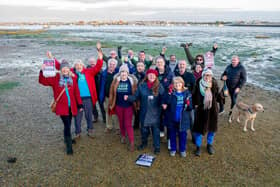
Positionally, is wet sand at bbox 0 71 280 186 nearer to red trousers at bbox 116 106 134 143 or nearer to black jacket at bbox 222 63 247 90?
red trousers at bbox 116 106 134 143

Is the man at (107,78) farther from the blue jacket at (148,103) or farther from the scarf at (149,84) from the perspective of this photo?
the scarf at (149,84)

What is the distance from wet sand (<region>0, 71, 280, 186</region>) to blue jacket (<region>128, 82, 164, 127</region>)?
0.93 m

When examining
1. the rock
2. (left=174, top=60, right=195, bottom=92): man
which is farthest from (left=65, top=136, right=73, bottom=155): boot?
(left=174, top=60, right=195, bottom=92): man

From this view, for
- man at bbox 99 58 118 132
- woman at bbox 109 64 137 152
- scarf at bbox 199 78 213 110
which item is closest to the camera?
scarf at bbox 199 78 213 110

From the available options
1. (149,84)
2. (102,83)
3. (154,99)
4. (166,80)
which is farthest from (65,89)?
(166,80)

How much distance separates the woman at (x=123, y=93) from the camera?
5078 mm

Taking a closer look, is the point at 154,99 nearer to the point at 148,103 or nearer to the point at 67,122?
the point at 148,103

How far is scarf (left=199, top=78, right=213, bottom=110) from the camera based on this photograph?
15.3 ft

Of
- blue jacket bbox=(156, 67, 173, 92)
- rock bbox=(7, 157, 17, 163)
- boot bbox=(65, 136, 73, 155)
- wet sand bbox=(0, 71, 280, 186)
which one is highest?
blue jacket bbox=(156, 67, 173, 92)

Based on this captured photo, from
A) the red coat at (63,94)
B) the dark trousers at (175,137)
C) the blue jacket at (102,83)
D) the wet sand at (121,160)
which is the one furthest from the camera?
the blue jacket at (102,83)

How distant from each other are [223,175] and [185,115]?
4.78 ft

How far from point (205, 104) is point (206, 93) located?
9.9 inches

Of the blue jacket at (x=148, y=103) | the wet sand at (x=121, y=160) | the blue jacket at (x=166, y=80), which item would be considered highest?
the blue jacket at (x=166, y=80)

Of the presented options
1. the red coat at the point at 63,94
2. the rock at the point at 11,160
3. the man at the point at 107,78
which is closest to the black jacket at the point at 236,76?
the man at the point at 107,78
